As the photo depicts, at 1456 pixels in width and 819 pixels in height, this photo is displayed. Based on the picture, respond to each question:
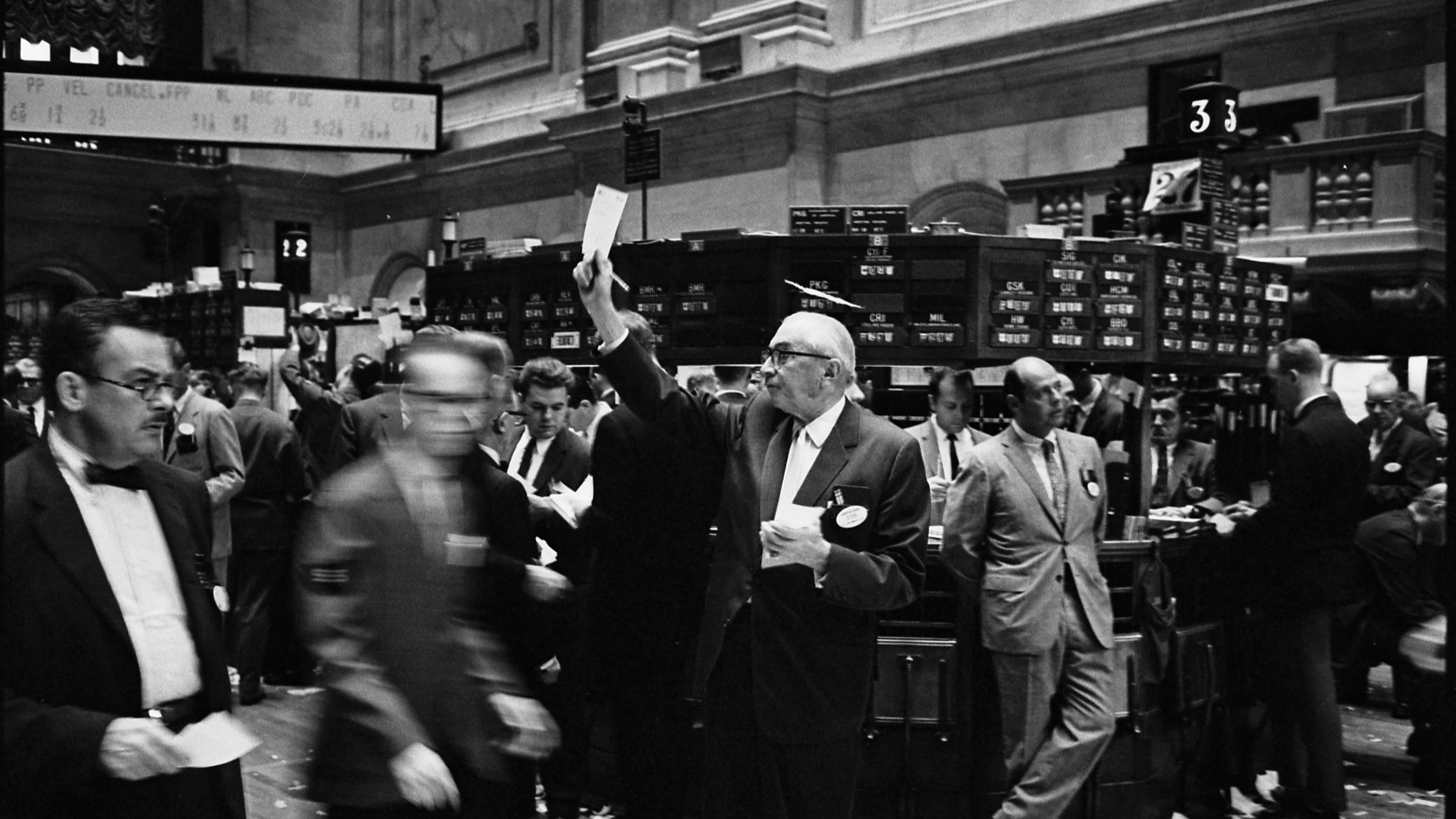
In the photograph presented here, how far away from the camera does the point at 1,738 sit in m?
2.09

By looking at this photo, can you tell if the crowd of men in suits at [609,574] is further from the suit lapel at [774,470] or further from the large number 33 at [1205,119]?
the large number 33 at [1205,119]

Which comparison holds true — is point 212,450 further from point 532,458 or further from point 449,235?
point 449,235

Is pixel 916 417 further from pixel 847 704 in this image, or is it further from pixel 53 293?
pixel 53 293

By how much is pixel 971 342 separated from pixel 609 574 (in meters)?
2.99

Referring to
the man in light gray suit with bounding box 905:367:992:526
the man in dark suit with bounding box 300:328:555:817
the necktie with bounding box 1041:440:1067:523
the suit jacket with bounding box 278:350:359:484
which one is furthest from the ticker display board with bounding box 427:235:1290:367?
the man in dark suit with bounding box 300:328:555:817

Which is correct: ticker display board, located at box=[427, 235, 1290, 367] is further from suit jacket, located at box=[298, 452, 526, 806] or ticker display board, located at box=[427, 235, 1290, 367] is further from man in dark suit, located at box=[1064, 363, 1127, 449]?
suit jacket, located at box=[298, 452, 526, 806]

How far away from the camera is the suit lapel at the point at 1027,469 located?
16.4ft

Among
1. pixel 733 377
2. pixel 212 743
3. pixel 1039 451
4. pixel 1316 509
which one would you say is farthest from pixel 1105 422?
pixel 212 743

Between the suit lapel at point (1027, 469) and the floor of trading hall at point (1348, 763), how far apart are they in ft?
7.53

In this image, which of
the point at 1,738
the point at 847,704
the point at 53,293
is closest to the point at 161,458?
the point at 847,704

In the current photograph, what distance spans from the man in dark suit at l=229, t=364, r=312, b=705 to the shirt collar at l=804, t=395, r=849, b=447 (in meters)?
4.72

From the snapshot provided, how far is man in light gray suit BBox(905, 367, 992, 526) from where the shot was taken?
7.33 meters

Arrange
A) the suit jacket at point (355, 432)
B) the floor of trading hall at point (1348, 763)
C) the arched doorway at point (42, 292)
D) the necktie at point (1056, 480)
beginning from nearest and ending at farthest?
the necktie at point (1056, 480) < the floor of trading hall at point (1348, 763) < the suit jacket at point (355, 432) < the arched doorway at point (42, 292)

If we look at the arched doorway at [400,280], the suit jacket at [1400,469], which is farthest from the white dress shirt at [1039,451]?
the arched doorway at [400,280]
